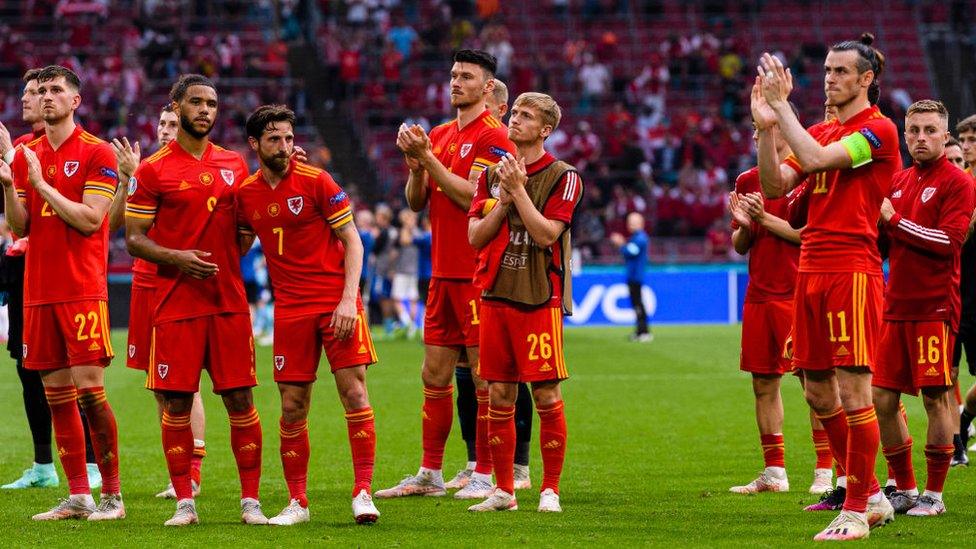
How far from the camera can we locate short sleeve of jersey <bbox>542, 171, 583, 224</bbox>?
7961 millimetres

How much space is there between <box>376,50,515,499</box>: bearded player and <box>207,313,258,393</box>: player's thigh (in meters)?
1.60

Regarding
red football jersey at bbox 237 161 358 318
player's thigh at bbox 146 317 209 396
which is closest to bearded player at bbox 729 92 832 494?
red football jersey at bbox 237 161 358 318

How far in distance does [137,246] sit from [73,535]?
1565 millimetres

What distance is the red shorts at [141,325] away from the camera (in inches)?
351

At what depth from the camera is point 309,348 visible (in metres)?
7.89

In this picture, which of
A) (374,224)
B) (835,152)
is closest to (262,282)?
(374,224)

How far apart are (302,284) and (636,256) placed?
15.2m

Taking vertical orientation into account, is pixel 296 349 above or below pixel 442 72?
below

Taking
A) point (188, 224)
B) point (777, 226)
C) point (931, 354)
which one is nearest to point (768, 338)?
point (777, 226)

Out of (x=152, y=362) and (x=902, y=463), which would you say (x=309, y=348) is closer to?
(x=152, y=362)

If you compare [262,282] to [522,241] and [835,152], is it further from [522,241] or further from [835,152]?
[835,152]

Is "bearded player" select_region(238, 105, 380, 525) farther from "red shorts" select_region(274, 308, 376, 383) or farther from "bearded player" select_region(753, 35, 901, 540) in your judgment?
"bearded player" select_region(753, 35, 901, 540)

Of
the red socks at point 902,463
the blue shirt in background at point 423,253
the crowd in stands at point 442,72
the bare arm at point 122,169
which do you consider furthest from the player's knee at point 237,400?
the crowd in stands at point 442,72

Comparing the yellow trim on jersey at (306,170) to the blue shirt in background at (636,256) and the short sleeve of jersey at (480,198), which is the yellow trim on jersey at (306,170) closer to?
the short sleeve of jersey at (480,198)
